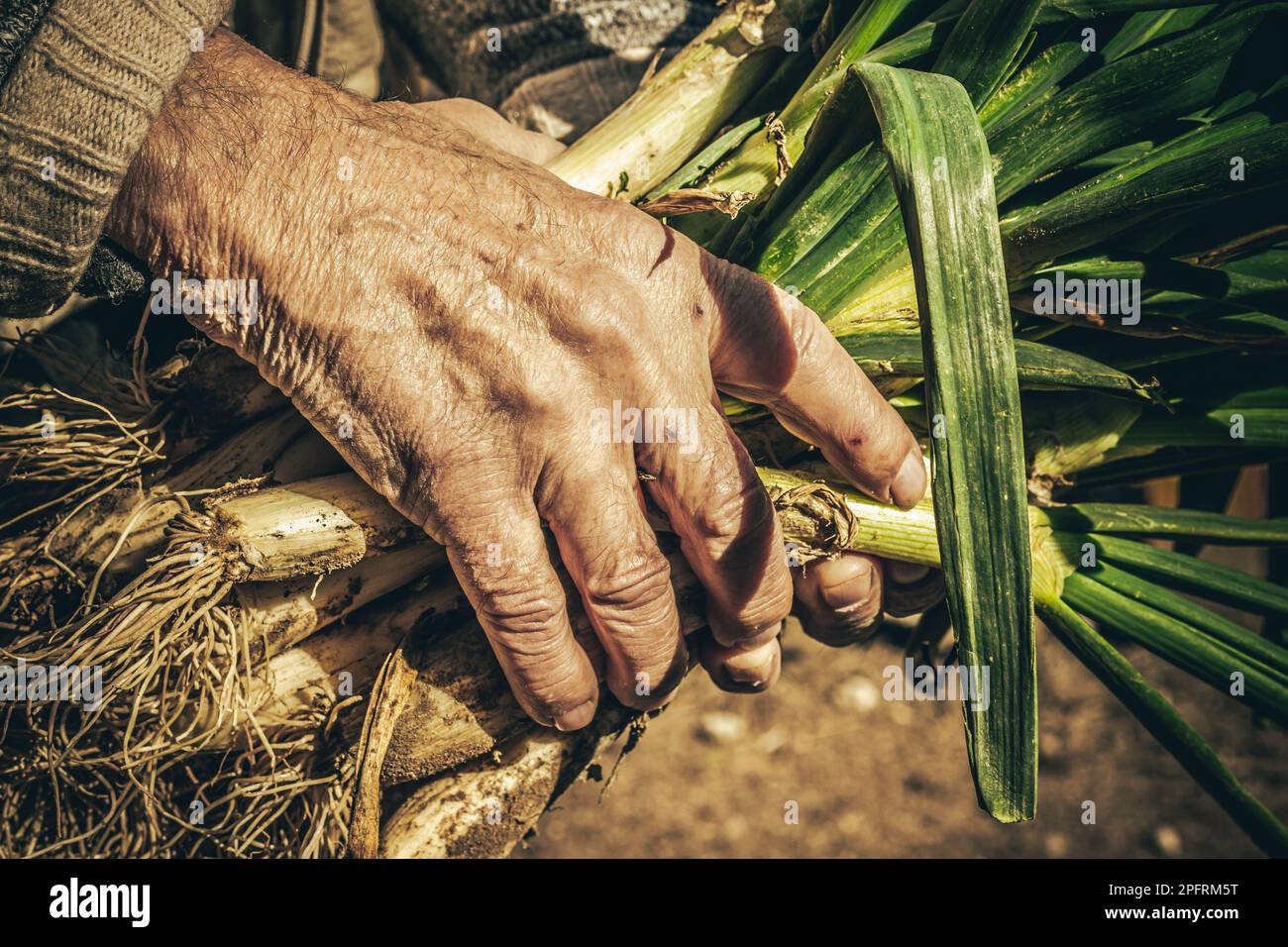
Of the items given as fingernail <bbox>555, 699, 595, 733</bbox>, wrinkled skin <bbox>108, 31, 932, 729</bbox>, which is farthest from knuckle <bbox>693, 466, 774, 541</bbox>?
fingernail <bbox>555, 699, 595, 733</bbox>


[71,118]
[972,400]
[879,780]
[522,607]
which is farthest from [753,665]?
[879,780]

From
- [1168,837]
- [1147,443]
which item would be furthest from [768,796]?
[1147,443]

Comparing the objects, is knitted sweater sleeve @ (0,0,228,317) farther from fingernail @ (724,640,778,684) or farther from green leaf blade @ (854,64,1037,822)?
fingernail @ (724,640,778,684)

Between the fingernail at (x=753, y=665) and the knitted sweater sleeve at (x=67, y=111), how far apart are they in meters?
1.29

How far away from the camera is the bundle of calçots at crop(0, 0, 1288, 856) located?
1.25m

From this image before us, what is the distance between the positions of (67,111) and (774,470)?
123cm

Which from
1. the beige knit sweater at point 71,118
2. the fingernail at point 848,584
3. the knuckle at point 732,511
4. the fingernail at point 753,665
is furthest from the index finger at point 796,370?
the beige knit sweater at point 71,118

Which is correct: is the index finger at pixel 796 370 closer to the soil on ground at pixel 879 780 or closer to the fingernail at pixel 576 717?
the fingernail at pixel 576 717

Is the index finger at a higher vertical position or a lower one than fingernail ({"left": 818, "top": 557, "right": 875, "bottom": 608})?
higher

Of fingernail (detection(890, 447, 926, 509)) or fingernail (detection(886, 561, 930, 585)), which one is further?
fingernail (detection(886, 561, 930, 585))

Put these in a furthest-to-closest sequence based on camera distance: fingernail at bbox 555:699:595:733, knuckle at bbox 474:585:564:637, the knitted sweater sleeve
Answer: fingernail at bbox 555:699:595:733, knuckle at bbox 474:585:564:637, the knitted sweater sleeve

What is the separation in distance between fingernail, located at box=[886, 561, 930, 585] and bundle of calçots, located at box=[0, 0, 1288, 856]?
0.11 metres

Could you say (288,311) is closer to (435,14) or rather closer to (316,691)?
(316,691)

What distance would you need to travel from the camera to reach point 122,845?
1.46 metres
